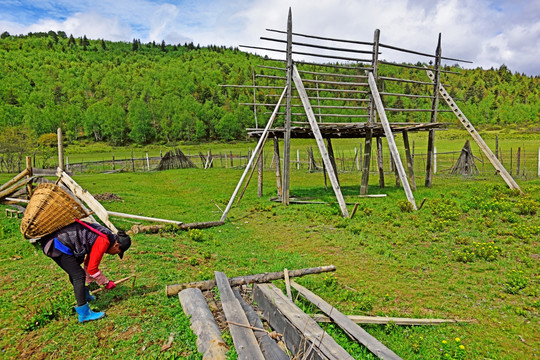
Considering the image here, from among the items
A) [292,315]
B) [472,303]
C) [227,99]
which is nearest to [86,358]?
[292,315]

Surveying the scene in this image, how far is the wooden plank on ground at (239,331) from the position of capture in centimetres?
332

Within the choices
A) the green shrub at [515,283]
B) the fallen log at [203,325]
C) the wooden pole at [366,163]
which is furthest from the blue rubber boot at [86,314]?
the wooden pole at [366,163]

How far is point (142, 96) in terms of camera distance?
114m

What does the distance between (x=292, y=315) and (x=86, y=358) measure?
2491 mm

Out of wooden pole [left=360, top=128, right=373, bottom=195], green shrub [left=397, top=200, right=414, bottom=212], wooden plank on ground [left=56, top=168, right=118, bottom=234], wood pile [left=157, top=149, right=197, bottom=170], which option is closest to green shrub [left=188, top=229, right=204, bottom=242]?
wooden plank on ground [left=56, top=168, right=118, bottom=234]

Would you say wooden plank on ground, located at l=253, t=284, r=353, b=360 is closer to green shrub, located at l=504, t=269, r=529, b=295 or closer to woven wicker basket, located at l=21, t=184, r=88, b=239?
woven wicker basket, located at l=21, t=184, r=88, b=239

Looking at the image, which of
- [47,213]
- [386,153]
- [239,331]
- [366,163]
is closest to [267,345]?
[239,331]

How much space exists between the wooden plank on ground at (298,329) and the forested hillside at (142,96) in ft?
150

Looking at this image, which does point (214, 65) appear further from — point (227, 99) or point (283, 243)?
point (283, 243)

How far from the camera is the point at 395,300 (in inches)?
215

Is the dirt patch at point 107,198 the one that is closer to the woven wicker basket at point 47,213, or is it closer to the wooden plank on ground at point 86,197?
the wooden plank on ground at point 86,197

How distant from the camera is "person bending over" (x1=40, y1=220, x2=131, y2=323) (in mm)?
4289

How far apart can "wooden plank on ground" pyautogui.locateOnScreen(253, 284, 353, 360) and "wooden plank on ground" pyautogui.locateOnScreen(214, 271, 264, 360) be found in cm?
49

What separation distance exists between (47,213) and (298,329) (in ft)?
11.7
